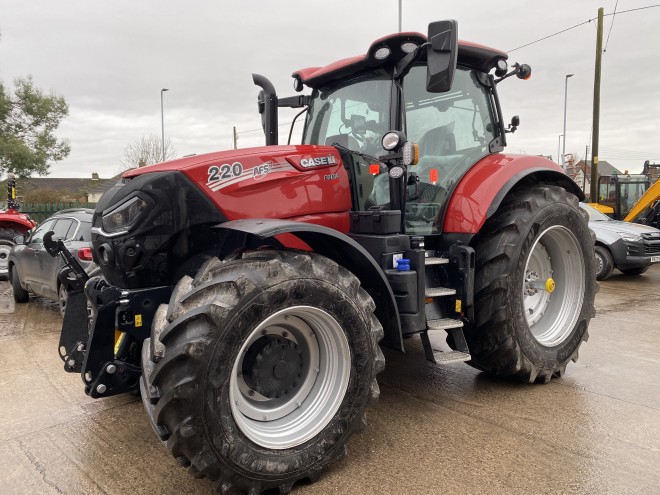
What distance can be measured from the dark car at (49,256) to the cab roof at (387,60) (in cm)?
379

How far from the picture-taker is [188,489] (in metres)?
2.76

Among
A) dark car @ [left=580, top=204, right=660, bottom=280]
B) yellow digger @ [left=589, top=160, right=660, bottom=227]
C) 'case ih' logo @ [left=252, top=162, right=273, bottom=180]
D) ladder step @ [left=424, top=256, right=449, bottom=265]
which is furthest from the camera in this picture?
yellow digger @ [left=589, top=160, right=660, bottom=227]

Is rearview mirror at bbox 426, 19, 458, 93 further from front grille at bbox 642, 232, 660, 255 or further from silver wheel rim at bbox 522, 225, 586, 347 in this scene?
front grille at bbox 642, 232, 660, 255

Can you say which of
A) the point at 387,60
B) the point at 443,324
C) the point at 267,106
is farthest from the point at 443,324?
the point at 267,106

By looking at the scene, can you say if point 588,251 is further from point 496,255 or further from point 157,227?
point 157,227

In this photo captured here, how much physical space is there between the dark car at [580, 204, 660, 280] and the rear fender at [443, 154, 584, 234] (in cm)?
647

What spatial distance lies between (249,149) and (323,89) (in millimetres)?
1192

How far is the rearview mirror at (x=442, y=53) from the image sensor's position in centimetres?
310

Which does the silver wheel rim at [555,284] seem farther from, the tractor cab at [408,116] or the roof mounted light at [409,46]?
the roof mounted light at [409,46]

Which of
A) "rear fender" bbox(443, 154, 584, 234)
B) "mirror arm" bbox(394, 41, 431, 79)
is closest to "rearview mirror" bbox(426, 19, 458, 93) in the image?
"mirror arm" bbox(394, 41, 431, 79)

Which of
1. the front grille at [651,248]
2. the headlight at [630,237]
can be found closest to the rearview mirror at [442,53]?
the headlight at [630,237]

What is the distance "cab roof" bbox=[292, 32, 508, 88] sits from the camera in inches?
141

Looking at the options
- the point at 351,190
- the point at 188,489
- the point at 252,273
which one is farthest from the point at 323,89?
the point at 188,489

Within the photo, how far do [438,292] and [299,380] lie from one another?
121 cm
